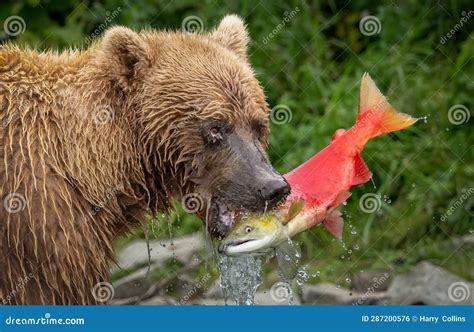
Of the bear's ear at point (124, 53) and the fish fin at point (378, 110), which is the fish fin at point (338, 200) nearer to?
the fish fin at point (378, 110)

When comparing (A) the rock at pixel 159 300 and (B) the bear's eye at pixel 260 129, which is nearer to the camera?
(B) the bear's eye at pixel 260 129

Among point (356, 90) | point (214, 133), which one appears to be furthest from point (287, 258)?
point (356, 90)

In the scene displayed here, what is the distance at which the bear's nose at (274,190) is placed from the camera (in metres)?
5.85

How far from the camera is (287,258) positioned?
642 cm

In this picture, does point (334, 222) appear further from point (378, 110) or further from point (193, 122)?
point (193, 122)

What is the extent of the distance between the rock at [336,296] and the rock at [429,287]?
0.39 feet

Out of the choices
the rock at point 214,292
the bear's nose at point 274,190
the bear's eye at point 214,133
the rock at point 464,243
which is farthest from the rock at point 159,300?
the bear's nose at point 274,190

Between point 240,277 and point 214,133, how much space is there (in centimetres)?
108

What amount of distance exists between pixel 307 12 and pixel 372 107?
4.07 metres

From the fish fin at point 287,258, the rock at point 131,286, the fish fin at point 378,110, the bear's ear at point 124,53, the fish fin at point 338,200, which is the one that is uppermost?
the bear's ear at point 124,53

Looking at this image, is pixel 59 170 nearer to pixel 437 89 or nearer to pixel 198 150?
pixel 198 150

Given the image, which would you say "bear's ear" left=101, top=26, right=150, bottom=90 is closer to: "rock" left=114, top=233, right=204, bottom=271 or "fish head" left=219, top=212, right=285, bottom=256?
"fish head" left=219, top=212, right=285, bottom=256

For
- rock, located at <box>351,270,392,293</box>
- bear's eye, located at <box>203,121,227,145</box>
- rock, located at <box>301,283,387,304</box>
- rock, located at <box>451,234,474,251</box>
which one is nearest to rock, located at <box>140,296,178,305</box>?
rock, located at <box>301,283,387,304</box>

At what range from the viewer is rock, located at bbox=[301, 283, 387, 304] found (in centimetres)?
877
